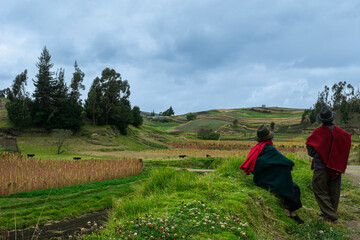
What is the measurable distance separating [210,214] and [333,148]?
298 cm

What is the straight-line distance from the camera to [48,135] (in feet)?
107

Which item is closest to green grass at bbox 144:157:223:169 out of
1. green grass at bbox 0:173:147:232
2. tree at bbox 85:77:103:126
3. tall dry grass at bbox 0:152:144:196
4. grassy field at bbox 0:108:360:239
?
tall dry grass at bbox 0:152:144:196

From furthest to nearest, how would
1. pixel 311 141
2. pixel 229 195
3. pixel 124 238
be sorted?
pixel 311 141
pixel 229 195
pixel 124 238

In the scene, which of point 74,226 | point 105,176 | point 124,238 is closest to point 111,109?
point 105,176

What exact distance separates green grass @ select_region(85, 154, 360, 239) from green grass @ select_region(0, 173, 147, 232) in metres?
2.26

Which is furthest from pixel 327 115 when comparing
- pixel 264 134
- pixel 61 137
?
pixel 61 137

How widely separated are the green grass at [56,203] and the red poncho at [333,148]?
5077 millimetres

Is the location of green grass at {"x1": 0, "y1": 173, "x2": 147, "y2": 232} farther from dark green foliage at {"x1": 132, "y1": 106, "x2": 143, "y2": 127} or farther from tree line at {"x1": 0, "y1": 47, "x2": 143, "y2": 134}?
dark green foliage at {"x1": 132, "y1": 106, "x2": 143, "y2": 127}

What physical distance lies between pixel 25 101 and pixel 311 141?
36.5 m

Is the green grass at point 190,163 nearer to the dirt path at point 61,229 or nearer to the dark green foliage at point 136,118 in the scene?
the dirt path at point 61,229

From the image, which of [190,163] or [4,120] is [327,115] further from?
[4,120]

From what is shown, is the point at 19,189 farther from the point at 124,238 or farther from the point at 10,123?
the point at 10,123

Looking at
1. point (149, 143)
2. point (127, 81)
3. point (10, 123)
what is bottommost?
point (149, 143)

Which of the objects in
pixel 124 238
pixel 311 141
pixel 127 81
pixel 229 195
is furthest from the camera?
pixel 127 81
